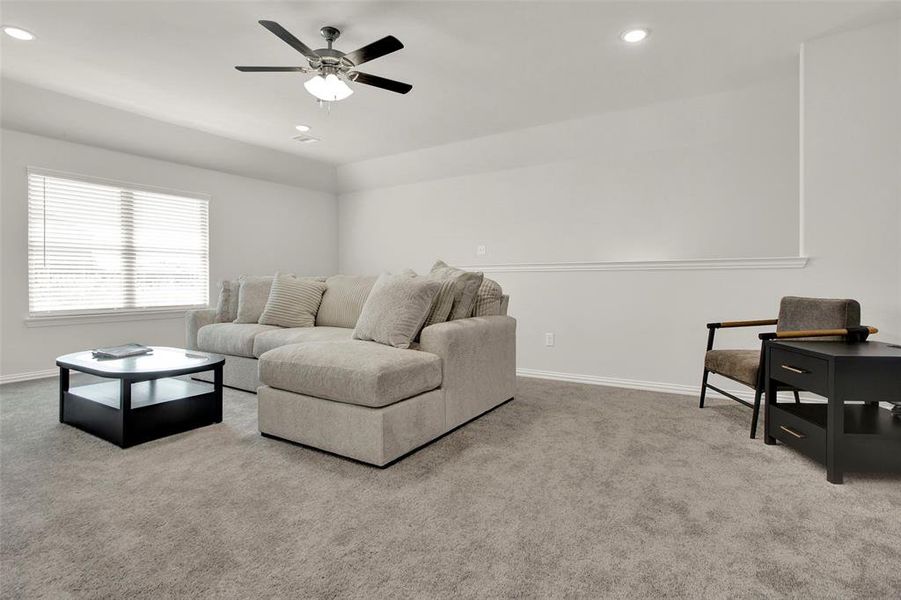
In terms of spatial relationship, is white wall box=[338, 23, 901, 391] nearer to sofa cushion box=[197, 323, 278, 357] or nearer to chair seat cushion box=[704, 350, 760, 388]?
chair seat cushion box=[704, 350, 760, 388]

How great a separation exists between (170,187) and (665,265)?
5.00 metres

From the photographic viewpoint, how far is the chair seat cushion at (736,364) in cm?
255

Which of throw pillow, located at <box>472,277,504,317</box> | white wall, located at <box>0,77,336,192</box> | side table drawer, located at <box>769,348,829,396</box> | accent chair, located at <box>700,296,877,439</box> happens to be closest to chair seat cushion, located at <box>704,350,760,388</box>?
accent chair, located at <box>700,296,877,439</box>

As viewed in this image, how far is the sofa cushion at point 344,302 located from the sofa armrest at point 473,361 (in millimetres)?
1279

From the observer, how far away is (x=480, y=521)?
1.63m

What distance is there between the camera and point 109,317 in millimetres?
4367

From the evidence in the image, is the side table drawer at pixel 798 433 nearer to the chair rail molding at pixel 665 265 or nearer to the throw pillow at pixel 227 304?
the chair rail molding at pixel 665 265

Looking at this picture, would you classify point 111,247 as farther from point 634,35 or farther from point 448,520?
point 634,35

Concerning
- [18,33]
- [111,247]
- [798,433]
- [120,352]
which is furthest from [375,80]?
[111,247]

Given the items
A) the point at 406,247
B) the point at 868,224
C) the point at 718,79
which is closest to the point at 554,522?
the point at 868,224

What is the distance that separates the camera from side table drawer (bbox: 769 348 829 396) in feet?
6.63

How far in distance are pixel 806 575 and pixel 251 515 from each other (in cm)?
183

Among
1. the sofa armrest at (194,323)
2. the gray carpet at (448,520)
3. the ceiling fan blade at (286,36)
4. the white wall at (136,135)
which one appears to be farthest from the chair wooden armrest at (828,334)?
the white wall at (136,135)

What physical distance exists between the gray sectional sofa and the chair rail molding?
128cm
